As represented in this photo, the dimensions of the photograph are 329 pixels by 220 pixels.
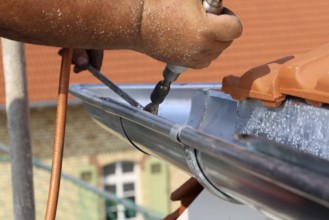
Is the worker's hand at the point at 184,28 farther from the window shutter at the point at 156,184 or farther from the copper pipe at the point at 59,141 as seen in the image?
the window shutter at the point at 156,184

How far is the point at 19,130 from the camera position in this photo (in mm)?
3756

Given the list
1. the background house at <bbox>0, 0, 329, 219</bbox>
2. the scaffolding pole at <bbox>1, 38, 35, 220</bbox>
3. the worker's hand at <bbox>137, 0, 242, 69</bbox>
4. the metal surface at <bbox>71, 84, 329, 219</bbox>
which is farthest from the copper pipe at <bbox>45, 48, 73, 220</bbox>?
the background house at <bbox>0, 0, 329, 219</bbox>

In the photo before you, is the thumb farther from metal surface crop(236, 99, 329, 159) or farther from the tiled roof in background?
the tiled roof in background

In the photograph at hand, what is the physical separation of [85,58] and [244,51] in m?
10.3

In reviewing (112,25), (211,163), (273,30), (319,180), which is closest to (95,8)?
(112,25)

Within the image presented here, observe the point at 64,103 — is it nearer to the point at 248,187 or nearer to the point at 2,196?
the point at 248,187

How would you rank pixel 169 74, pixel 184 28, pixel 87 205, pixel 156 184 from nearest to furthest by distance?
pixel 184 28 → pixel 169 74 → pixel 87 205 → pixel 156 184

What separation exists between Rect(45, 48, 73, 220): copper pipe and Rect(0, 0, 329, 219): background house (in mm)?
8596

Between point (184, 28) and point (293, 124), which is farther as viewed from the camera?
point (293, 124)

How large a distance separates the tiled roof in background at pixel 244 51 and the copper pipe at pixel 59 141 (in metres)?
8.77

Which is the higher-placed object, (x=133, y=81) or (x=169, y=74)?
(x=169, y=74)

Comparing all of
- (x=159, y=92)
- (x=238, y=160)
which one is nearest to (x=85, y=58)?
(x=159, y=92)

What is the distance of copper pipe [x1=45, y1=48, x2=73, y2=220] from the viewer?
1.55 meters

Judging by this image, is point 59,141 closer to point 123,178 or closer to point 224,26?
point 224,26
